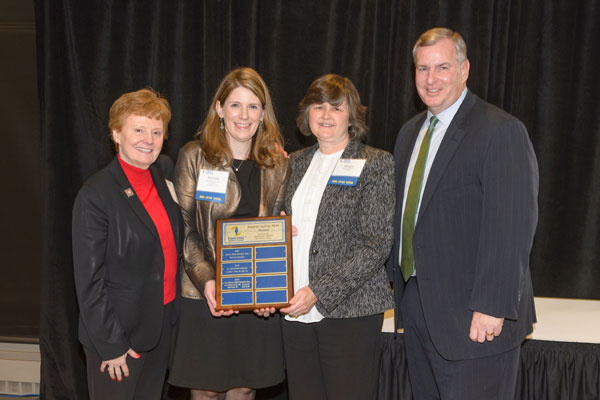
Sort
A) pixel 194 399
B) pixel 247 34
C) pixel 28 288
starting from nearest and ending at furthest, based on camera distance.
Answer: pixel 194 399 → pixel 247 34 → pixel 28 288

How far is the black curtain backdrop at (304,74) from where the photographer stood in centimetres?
346

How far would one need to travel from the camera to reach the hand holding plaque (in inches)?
89.0

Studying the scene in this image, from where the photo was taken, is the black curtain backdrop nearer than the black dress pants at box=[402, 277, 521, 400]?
No

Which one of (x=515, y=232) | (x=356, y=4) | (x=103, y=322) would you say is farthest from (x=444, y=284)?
(x=356, y=4)

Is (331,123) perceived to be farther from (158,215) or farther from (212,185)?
(158,215)

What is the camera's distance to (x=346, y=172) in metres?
2.27

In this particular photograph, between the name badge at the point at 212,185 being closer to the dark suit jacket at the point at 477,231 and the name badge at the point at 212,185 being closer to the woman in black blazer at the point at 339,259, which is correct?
the woman in black blazer at the point at 339,259

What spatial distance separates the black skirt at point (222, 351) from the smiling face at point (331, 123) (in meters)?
0.94

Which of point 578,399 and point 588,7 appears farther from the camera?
point 588,7

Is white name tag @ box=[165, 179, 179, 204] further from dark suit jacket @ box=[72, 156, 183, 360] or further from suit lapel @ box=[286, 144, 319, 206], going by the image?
suit lapel @ box=[286, 144, 319, 206]

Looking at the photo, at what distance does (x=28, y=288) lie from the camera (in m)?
4.69

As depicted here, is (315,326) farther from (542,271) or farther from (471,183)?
(542,271)

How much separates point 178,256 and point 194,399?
2.43 ft

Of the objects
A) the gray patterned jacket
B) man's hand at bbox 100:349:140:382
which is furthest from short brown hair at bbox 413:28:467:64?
man's hand at bbox 100:349:140:382
